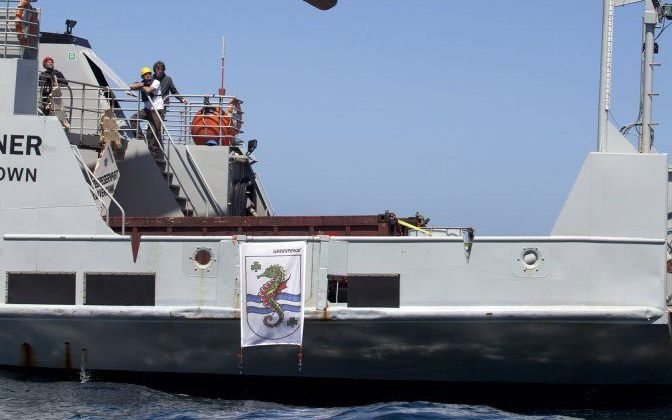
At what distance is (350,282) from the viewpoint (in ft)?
37.0

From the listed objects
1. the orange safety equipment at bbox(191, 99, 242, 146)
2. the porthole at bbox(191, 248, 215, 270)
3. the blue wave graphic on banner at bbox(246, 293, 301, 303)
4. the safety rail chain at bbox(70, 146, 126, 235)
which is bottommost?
the blue wave graphic on banner at bbox(246, 293, 301, 303)

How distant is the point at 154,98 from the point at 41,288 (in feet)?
13.9

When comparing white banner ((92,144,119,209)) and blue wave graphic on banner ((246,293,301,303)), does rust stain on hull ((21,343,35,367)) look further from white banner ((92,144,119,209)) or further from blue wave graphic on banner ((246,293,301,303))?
blue wave graphic on banner ((246,293,301,303))

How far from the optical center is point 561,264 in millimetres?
11070

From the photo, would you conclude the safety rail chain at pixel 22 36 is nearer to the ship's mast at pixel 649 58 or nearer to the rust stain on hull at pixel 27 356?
the rust stain on hull at pixel 27 356

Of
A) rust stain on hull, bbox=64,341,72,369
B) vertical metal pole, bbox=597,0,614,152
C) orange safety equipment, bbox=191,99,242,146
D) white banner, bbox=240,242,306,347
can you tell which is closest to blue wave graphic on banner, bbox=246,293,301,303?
white banner, bbox=240,242,306,347

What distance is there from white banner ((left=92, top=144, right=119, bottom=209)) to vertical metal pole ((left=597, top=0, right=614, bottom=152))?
5526mm

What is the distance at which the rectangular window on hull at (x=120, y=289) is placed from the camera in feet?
37.9

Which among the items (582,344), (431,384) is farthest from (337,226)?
(582,344)

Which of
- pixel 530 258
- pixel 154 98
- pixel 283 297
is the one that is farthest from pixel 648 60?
pixel 154 98

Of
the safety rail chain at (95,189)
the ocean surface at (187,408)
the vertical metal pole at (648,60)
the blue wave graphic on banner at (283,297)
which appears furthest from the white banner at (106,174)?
the vertical metal pole at (648,60)

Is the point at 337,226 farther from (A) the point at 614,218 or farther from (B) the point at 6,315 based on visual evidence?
(B) the point at 6,315

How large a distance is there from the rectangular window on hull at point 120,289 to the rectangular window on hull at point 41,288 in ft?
0.69

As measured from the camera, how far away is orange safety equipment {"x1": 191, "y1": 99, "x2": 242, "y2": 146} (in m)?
15.6
